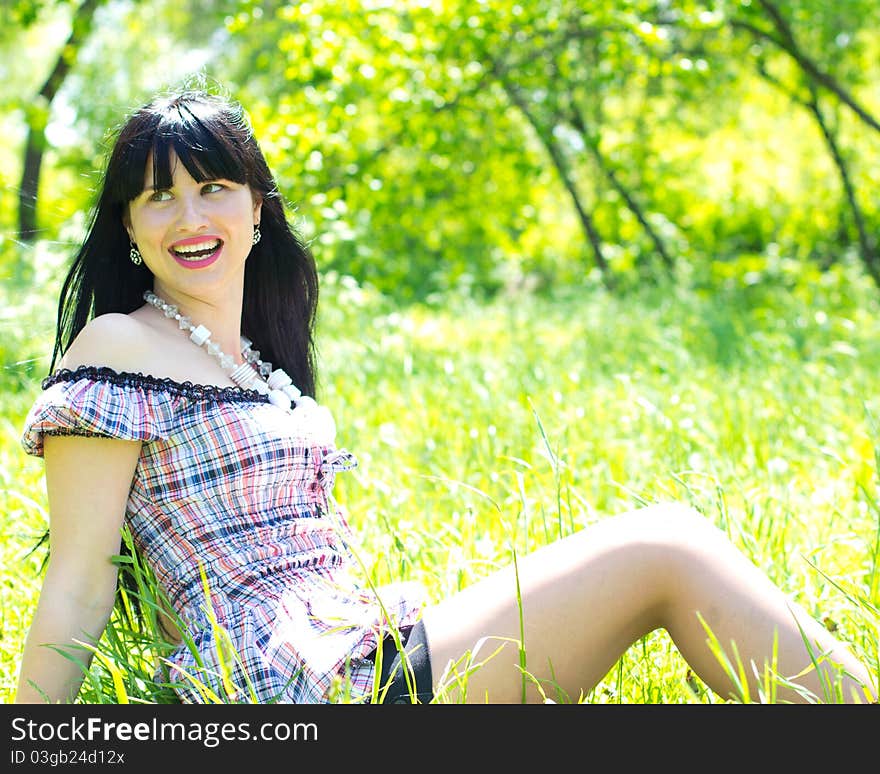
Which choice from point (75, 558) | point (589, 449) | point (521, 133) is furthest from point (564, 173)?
point (75, 558)

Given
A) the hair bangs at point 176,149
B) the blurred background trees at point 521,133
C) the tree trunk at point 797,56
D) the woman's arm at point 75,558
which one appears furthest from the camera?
the tree trunk at point 797,56

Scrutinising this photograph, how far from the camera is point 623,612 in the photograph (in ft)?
5.12

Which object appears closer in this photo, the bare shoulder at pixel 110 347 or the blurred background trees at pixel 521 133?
the bare shoulder at pixel 110 347

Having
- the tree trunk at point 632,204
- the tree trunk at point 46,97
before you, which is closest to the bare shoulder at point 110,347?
the tree trunk at point 46,97

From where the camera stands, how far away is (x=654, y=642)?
6.28 ft

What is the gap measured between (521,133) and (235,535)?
22.0ft

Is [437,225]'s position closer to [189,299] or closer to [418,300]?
[418,300]

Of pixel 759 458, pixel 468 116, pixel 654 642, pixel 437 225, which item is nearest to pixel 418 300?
pixel 437 225

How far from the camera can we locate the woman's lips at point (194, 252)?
1765mm

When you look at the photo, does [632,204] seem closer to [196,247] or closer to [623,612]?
[196,247]

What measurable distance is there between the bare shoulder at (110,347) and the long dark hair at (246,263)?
0.65 ft

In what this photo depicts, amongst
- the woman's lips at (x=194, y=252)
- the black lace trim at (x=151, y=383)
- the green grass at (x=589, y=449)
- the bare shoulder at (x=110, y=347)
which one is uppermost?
the woman's lips at (x=194, y=252)

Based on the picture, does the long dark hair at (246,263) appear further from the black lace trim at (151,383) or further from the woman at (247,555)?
the black lace trim at (151,383)

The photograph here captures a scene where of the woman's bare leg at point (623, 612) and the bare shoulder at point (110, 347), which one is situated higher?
the bare shoulder at point (110, 347)
